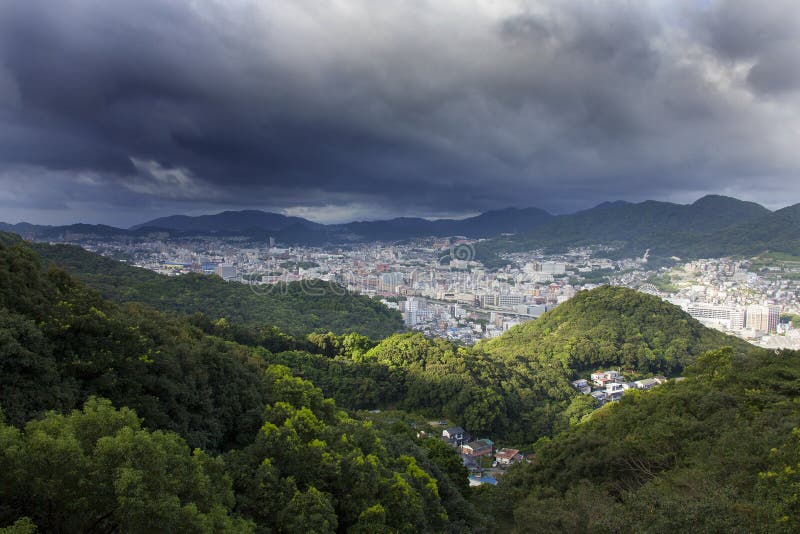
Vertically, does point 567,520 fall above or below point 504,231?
below

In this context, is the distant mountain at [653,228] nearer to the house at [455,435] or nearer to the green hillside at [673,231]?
the green hillside at [673,231]

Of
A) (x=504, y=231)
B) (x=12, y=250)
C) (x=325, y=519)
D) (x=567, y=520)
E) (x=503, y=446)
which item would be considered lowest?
(x=503, y=446)

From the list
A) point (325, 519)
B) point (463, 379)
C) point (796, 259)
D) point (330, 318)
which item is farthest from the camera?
point (796, 259)

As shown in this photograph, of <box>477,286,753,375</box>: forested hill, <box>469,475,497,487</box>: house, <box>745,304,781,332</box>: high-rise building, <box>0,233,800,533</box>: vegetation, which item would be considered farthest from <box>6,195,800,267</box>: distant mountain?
<box>0,233,800,533</box>: vegetation

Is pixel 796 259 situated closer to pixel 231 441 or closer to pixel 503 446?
pixel 503 446

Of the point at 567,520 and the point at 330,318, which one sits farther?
the point at 330,318

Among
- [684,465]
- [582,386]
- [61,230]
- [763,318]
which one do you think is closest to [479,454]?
[582,386]

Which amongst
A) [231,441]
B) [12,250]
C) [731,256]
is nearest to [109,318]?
[12,250]

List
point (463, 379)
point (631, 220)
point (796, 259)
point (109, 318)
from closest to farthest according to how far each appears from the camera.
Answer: point (109, 318)
point (463, 379)
point (796, 259)
point (631, 220)
